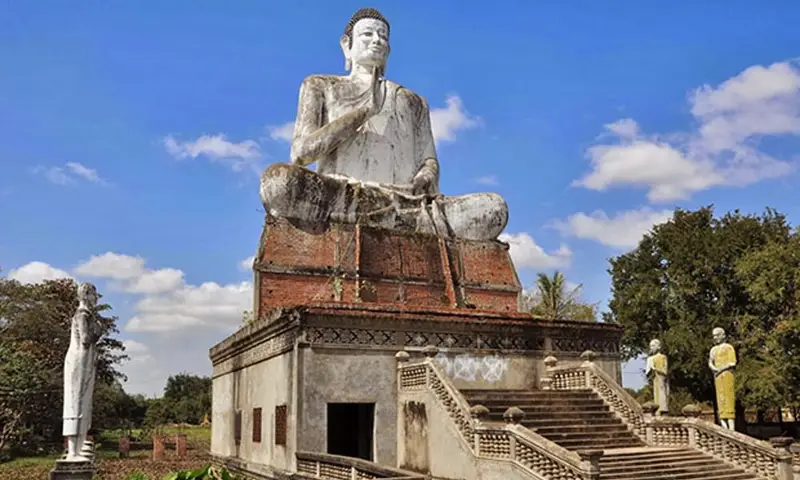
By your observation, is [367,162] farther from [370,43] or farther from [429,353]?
[429,353]

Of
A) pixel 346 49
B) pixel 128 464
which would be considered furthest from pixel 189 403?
pixel 346 49

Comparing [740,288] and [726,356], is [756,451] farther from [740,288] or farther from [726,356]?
[740,288]

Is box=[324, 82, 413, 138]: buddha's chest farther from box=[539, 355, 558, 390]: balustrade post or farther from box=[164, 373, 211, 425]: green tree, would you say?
box=[164, 373, 211, 425]: green tree

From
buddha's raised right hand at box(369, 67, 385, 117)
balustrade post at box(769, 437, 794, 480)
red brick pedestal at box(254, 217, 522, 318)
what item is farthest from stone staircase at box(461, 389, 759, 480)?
buddha's raised right hand at box(369, 67, 385, 117)

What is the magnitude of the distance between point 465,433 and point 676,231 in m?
24.7

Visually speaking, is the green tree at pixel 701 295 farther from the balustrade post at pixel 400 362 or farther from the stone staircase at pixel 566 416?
the balustrade post at pixel 400 362

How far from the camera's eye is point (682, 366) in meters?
30.5

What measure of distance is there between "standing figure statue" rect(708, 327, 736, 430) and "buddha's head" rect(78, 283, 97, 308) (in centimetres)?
1004

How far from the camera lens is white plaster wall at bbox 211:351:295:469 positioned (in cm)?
1298

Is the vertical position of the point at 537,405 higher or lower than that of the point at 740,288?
lower

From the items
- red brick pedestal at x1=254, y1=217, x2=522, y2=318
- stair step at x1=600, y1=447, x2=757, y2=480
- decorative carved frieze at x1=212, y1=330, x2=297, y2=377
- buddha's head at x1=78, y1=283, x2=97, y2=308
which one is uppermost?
red brick pedestal at x1=254, y1=217, x2=522, y2=318

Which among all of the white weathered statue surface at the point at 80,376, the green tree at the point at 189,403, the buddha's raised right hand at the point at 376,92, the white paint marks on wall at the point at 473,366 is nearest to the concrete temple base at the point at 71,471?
the white weathered statue surface at the point at 80,376

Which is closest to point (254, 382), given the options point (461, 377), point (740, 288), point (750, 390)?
point (461, 377)

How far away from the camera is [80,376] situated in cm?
1080
